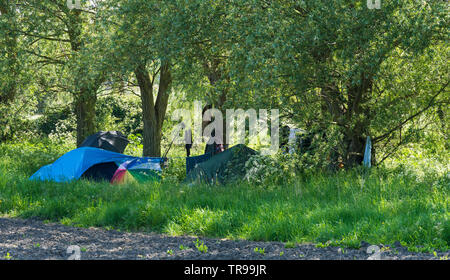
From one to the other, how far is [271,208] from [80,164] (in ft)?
19.3

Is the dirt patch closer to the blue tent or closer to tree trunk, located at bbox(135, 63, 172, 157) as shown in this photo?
the blue tent

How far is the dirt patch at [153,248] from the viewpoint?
6.13 m

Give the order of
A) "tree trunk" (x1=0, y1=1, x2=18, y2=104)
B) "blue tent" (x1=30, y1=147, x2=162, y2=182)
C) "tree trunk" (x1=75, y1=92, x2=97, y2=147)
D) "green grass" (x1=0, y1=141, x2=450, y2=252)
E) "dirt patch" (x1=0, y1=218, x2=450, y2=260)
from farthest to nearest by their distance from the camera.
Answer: "tree trunk" (x1=75, y1=92, x2=97, y2=147), "tree trunk" (x1=0, y1=1, x2=18, y2=104), "blue tent" (x1=30, y1=147, x2=162, y2=182), "green grass" (x1=0, y1=141, x2=450, y2=252), "dirt patch" (x1=0, y1=218, x2=450, y2=260)

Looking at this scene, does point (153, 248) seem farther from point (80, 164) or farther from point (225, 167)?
point (80, 164)

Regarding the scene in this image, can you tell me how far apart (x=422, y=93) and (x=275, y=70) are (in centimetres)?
330

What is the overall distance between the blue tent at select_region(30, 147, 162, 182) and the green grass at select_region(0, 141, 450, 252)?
90 centimetres

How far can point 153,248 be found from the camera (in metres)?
6.77

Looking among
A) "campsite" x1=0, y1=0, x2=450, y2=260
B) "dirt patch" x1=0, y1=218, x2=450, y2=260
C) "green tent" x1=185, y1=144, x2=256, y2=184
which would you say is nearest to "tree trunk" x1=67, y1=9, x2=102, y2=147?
"campsite" x1=0, y1=0, x2=450, y2=260

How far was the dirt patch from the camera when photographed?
241 inches

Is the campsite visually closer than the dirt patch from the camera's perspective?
No

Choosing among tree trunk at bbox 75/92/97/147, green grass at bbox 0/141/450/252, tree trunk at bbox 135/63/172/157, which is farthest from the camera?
tree trunk at bbox 75/92/97/147

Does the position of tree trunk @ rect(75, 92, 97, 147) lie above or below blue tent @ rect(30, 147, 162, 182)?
Answer: above

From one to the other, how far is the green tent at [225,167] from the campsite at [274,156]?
3 centimetres
